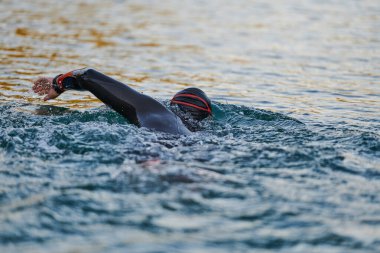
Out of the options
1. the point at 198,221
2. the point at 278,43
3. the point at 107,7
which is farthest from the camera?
Answer: the point at 107,7

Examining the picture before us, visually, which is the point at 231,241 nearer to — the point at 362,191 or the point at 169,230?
the point at 169,230

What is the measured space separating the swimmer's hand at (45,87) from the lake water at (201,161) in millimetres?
382

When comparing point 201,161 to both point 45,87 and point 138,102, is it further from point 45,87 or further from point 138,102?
point 45,87

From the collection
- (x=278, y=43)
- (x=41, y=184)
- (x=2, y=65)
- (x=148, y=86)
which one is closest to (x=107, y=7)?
(x=278, y=43)

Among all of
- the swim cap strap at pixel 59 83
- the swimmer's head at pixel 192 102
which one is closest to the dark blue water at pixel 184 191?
the swimmer's head at pixel 192 102

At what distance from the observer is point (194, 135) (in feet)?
22.1

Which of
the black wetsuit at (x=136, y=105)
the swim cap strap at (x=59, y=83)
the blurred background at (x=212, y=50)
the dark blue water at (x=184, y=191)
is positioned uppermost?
the blurred background at (x=212, y=50)

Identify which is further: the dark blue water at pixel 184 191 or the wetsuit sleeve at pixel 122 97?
the wetsuit sleeve at pixel 122 97

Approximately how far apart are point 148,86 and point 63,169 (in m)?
6.14

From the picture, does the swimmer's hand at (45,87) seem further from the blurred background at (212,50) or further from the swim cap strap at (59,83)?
the blurred background at (212,50)

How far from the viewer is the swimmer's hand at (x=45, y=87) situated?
777 centimetres

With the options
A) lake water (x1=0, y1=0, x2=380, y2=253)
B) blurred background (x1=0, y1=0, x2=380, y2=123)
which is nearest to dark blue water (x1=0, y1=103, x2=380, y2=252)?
lake water (x1=0, y1=0, x2=380, y2=253)

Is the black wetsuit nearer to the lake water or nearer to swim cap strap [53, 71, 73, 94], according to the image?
the lake water

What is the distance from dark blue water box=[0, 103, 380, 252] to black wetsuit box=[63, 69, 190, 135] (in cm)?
15
